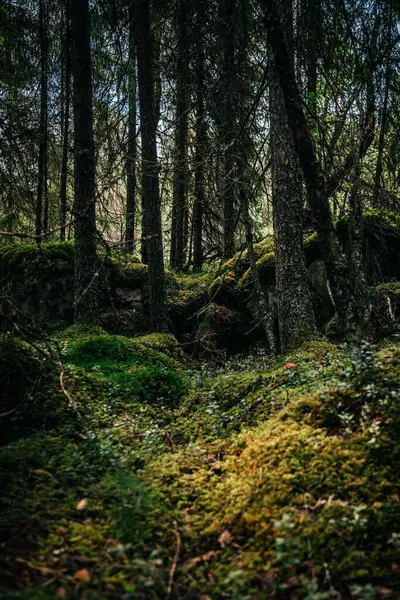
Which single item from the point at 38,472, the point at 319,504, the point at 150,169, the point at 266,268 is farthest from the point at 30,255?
the point at 319,504

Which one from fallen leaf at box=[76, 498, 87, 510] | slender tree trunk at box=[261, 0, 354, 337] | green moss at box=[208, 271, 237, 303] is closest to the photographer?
fallen leaf at box=[76, 498, 87, 510]

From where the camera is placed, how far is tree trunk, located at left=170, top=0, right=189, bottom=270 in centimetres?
805

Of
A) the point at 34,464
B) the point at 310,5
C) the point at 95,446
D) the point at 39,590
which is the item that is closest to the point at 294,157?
the point at 310,5

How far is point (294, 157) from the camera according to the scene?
6016mm

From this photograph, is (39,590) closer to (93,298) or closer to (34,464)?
(34,464)

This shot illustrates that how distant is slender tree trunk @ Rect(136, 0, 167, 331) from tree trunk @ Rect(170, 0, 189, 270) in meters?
0.57

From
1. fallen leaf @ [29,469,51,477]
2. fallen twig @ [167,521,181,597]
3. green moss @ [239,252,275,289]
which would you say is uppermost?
green moss @ [239,252,275,289]

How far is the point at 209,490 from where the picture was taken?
119 inches

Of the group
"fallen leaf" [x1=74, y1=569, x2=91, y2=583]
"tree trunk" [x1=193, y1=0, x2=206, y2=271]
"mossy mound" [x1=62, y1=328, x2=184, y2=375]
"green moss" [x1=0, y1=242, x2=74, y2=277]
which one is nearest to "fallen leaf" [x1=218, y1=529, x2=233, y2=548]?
"fallen leaf" [x1=74, y1=569, x2=91, y2=583]

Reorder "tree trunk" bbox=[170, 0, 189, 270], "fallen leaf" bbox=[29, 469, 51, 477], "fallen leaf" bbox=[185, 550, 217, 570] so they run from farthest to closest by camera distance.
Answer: "tree trunk" bbox=[170, 0, 189, 270], "fallen leaf" bbox=[29, 469, 51, 477], "fallen leaf" bbox=[185, 550, 217, 570]

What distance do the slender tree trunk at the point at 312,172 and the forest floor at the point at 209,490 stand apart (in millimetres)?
629

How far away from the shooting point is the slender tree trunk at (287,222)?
5922mm

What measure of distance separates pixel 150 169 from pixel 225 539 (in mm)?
7763

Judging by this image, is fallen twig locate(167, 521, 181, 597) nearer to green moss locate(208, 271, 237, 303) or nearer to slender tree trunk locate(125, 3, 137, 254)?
slender tree trunk locate(125, 3, 137, 254)
